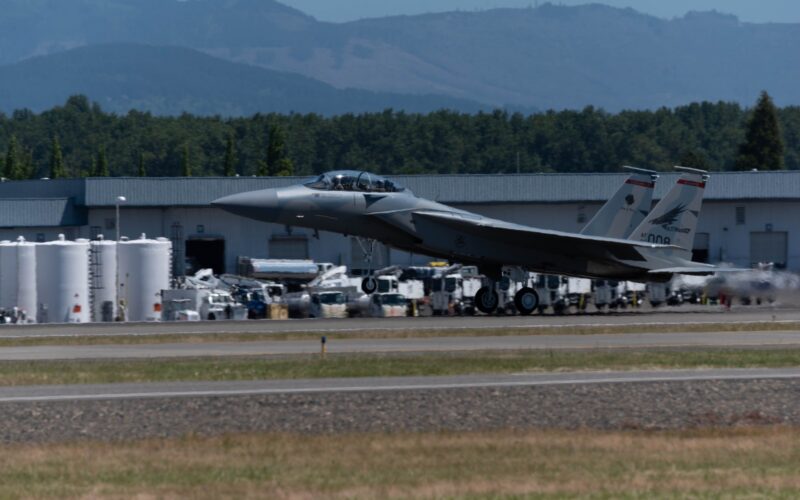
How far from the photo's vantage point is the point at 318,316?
40.0 metres

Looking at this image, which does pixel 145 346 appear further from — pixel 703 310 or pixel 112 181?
pixel 112 181

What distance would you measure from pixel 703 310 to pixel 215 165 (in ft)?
292

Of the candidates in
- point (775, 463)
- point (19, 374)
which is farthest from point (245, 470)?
point (19, 374)

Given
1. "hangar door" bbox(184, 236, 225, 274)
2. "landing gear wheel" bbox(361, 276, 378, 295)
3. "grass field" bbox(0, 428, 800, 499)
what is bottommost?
"grass field" bbox(0, 428, 800, 499)

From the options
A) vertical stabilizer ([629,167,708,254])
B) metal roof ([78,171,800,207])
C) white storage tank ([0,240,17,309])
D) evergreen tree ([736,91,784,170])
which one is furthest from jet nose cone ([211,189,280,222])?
evergreen tree ([736,91,784,170])

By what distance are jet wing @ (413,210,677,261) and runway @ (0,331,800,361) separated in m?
7.16

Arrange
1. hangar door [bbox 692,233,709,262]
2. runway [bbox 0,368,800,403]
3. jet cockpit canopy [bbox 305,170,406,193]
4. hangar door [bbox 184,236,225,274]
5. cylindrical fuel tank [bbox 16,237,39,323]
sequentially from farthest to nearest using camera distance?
hangar door [bbox 692,233,709,262], hangar door [bbox 184,236,225,274], cylindrical fuel tank [bbox 16,237,39,323], jet cockpit canopy [bbox 305,170,406,193], runway [bbox 0,368,800,403]

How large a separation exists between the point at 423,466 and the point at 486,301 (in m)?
23.6

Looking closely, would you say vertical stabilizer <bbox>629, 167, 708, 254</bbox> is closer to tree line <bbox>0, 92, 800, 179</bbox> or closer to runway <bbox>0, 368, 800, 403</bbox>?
runway <bbox>0, 368, 800, 403</bbox>

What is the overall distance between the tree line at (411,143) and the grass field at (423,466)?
334ft

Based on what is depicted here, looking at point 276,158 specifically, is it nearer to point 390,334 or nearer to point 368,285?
point 368,285

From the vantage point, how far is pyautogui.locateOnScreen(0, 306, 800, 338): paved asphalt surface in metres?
30.8

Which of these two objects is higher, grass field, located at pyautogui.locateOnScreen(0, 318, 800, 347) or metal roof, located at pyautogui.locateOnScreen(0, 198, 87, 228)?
metal roof, located at pyautogui.locateOnScreen(0, 198, 87, 228)

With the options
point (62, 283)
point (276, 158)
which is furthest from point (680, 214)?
point (276, 158)
